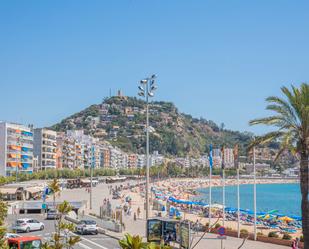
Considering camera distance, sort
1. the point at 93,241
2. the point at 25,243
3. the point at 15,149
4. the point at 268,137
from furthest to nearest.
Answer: the point at 15,149
the point at 93,241
the point at 25,243
the point at 268,137

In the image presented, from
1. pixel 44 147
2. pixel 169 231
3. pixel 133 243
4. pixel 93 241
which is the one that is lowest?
pixel 93 241

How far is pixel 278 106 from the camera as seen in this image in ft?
64.0

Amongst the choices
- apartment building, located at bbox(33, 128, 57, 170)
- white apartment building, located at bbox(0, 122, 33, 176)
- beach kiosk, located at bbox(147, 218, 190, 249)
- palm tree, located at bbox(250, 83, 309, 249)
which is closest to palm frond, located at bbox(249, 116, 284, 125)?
palm tree, located at bbox(250, 83, 309, 249)

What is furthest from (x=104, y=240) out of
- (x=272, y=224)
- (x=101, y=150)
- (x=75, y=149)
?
(x=101, y=150)

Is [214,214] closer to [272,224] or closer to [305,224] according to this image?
[272,224]

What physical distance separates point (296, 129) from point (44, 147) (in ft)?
324

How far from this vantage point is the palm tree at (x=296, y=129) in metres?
18.1

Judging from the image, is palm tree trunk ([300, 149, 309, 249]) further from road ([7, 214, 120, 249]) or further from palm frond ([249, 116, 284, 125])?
road ([7, 214, 120, 249])

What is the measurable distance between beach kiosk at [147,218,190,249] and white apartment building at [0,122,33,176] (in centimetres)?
6936

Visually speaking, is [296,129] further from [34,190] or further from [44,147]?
[44,147]

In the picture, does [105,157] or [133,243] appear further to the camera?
[105,157]

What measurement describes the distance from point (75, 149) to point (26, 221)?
114 m

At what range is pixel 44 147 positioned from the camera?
113m

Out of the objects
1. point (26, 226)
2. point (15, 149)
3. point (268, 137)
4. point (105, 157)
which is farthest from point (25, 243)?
point (105, 157)
